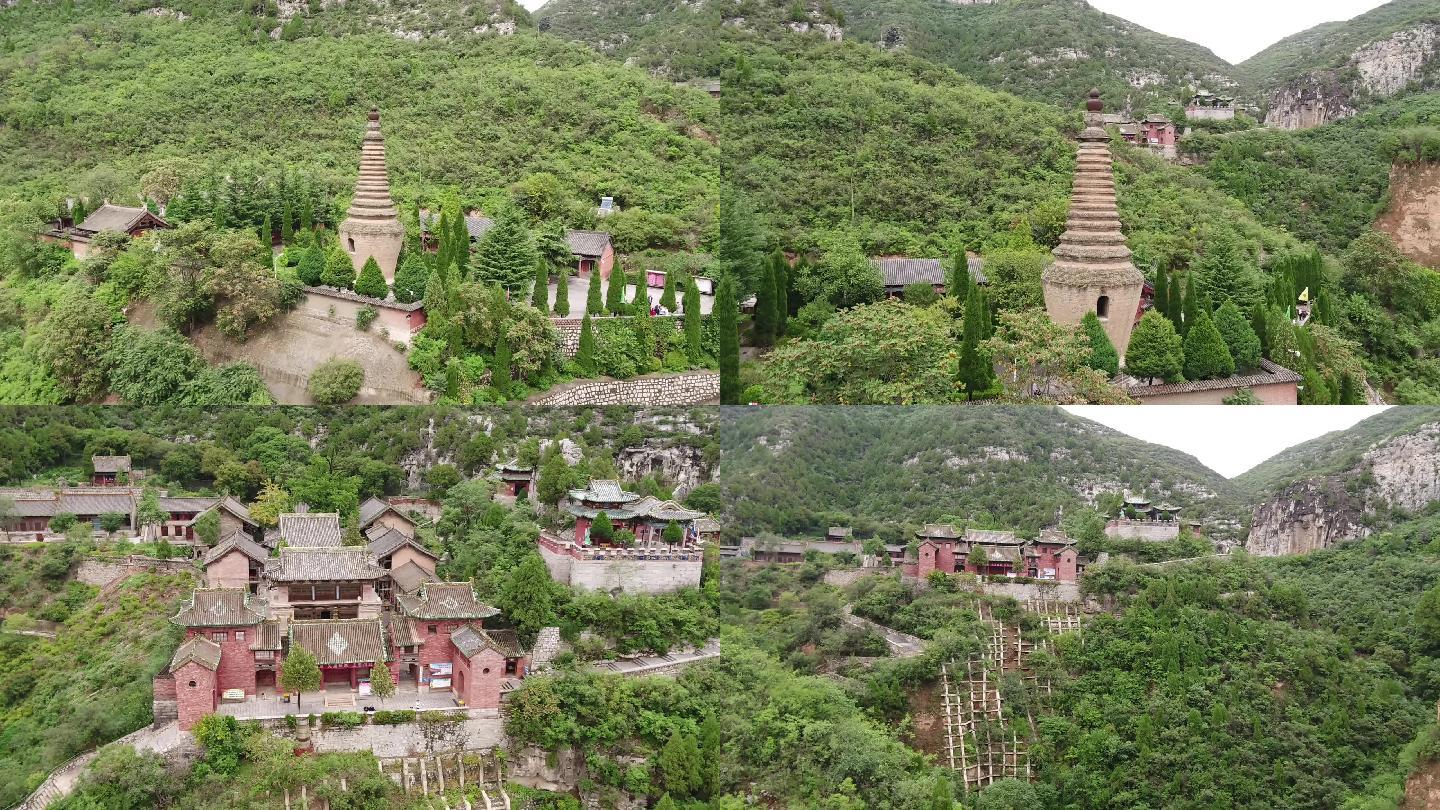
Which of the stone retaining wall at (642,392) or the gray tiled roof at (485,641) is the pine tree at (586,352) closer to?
the stone retaining wall at (642,392)

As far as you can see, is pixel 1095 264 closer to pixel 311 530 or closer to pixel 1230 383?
pixel 1230 383

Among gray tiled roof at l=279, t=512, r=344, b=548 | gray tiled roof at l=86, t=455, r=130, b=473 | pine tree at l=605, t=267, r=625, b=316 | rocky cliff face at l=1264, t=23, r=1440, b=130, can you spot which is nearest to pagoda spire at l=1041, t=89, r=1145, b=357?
pine tree at l=605, t=267, r=625, b=316

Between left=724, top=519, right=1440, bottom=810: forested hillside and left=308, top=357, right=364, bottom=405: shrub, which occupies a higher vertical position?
left=308, top=357, right=364, bottom=405: shrub

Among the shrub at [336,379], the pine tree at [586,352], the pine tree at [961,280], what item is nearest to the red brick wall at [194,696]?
the shrub at [336,379]

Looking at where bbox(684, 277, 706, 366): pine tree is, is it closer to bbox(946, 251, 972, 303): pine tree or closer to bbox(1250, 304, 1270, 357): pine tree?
bbox(946, 251, 972, 303): pine tree

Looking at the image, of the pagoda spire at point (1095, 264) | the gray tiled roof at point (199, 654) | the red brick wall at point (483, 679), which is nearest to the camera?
the gray tiled roof at point (199, 654)

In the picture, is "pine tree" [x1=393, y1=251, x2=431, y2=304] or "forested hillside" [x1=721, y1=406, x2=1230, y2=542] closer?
"pine tree" [x1=393, y1=251, x2=431, y2=304]

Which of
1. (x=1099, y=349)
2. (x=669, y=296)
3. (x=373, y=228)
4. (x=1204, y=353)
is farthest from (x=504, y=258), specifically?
(x=1204, y=353)
